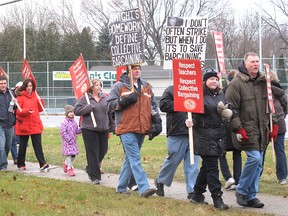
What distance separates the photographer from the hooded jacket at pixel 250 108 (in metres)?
9.17

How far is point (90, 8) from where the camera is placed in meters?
68.2

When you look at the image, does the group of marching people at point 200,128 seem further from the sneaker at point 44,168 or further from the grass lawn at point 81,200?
the sneaker at point 44,168

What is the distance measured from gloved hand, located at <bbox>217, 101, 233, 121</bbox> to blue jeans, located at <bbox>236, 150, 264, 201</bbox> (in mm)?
633

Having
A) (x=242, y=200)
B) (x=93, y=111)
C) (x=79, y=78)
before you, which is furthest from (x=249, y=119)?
(x=79, y=78)

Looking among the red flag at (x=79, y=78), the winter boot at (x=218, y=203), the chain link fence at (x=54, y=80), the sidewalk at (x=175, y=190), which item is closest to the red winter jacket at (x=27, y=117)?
the sidewalk at (x=175, y=190)

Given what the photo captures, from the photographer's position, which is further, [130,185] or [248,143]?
[130,185]

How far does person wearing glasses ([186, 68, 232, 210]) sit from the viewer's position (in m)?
9.02

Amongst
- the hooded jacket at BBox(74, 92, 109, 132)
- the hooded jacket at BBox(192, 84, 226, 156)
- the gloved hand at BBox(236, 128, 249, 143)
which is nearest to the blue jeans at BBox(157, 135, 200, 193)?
the hooded jacket at BBox(192, 84, 226, 156)

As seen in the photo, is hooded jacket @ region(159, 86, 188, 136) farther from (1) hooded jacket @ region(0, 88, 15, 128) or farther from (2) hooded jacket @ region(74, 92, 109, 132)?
(1) hooded jacket @ region(0, 88, 15, 128)

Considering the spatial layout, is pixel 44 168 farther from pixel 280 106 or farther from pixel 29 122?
pixel 280 106

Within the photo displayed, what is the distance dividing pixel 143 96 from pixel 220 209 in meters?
2.09

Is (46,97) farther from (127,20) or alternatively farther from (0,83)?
(127,20)

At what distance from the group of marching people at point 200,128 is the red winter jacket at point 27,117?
69.0 inches

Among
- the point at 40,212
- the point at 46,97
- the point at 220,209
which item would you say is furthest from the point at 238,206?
the point at 46,97
